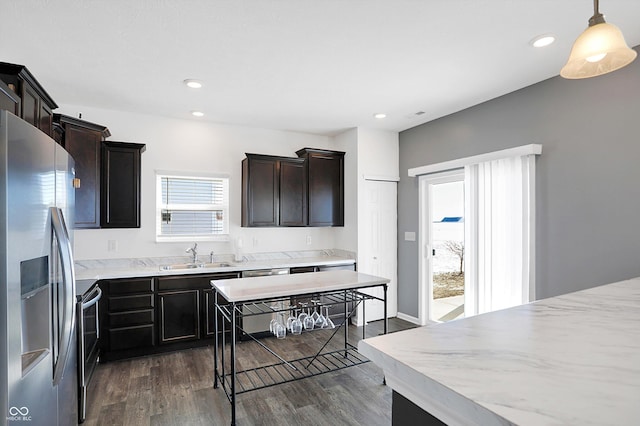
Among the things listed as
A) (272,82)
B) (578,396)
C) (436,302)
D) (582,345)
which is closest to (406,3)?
(272,82)

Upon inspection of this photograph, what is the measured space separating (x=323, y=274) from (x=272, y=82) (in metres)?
1.96

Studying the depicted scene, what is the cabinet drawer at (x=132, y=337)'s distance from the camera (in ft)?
11.2

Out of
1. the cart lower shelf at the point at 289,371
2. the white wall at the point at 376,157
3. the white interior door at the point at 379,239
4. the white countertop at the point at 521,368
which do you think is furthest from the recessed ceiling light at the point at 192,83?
the white countertop at the point at 521,368

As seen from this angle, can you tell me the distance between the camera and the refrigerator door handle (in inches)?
56.6

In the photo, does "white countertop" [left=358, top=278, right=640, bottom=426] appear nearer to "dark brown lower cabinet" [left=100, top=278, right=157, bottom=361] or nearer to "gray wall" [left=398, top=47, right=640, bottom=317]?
"gray wall" [left=398, top=47, right=640, bottom=317]

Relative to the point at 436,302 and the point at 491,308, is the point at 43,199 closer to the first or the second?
the point at 491,308

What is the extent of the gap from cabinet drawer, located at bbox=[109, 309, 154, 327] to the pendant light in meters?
4.06

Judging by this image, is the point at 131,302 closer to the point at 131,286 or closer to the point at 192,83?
the point at 131,286

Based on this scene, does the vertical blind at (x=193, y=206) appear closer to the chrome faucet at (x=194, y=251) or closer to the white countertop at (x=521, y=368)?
the chrome faucet at (x=194, y=251)

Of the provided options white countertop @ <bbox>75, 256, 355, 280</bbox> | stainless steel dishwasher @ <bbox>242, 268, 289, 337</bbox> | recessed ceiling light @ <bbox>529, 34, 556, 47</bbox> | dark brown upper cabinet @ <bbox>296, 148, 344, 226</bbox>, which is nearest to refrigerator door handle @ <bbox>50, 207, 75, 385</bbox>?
white countertop @ <bbox>75, 256, 355, 280</bbox>

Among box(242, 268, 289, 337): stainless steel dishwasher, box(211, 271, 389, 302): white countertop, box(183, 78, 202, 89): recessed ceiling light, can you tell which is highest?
box(183, 78, 202, 89): recessed ceiling light

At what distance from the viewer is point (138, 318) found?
139 inches

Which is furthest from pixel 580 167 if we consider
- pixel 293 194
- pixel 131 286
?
pixel 131 286

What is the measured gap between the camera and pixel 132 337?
11.5 ft
